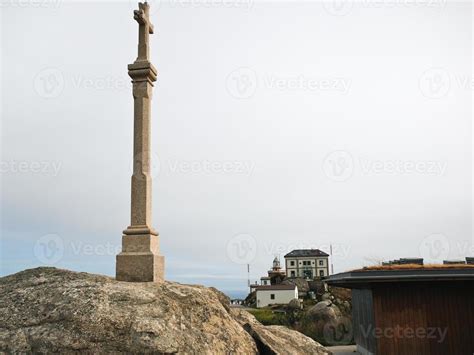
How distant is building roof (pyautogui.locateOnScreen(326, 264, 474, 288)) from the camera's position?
14211 mm

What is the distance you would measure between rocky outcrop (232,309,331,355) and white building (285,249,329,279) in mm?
71654

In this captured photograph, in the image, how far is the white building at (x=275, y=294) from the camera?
5544cm

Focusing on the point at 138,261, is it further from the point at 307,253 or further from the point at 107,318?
the point at 307,253

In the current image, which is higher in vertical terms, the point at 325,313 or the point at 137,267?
the point at 137,267

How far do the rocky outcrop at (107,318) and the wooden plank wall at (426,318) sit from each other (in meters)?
9.38

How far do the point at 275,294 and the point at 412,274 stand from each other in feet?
142

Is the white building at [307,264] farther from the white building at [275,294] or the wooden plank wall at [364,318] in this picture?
the wooden plank wall at [364,318]

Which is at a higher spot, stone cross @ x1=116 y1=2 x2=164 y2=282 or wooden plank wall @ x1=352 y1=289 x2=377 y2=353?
stone cross @ x1=116 y1=2 x2=164 y2=282

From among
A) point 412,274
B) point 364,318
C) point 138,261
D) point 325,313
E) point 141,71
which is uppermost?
point 141,71

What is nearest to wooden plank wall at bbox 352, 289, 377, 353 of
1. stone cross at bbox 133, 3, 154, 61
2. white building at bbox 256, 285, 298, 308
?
stone cross at bbox 133, 3, 154, 61

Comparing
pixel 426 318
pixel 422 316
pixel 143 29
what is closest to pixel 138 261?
pixel 143 29

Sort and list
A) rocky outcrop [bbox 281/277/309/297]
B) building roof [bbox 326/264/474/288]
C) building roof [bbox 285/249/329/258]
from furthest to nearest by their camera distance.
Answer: building roof [bbox 285/249/329/258], rocky outcrop [bbox 281/277/309/297], building roof [bbox 326/264/474/288]

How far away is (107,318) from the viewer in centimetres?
640

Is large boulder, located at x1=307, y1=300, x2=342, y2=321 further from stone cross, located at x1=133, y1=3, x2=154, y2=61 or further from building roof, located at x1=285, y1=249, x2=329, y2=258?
building roof, located at x1=285, y1=249, x2=329, y2=258
